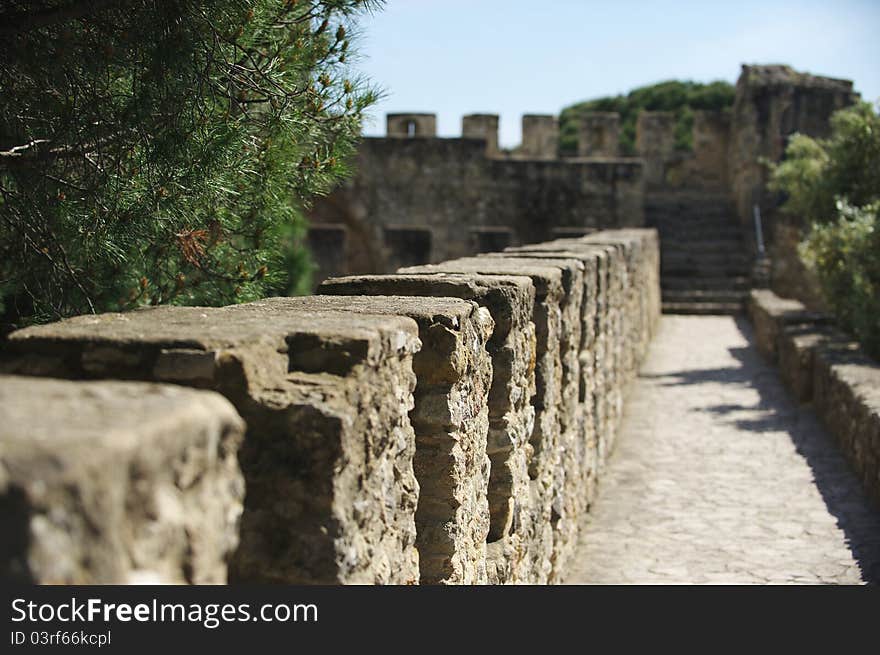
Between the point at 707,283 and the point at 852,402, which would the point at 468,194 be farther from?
the point at 852,402

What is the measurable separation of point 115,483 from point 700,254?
1858cm

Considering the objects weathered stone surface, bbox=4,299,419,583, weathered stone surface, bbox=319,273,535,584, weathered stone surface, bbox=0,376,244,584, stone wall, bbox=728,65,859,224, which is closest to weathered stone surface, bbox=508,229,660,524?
weathered stone surface, bbox=319,273,535,584

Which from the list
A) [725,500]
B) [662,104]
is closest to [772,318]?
[725,500]

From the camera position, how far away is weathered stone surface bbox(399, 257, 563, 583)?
13.7 ft

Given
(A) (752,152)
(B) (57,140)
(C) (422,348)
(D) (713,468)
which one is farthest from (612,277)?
(A) (752,152)

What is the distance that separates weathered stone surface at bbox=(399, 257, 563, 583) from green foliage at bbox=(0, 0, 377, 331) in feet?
2.51

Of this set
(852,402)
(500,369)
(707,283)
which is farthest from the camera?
(707,283)

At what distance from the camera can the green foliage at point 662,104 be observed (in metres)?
35.6

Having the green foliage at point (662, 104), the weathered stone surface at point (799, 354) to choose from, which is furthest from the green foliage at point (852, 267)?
the green foliage at point (662, 104)

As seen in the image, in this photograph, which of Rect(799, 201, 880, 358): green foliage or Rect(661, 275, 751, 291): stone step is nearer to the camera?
Rect(799, 201, 880, 358): green foliage

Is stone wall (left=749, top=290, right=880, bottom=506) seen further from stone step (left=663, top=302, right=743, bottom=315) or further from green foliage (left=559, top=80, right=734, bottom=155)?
green foliage (left=559, top=80, right=734, bottom=155)

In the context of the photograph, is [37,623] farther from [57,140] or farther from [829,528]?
[829,528]

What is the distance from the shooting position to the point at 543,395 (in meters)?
4.36

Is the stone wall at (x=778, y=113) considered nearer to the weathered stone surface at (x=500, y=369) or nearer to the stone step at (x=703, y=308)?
the stone step at (x=703, y=308)
